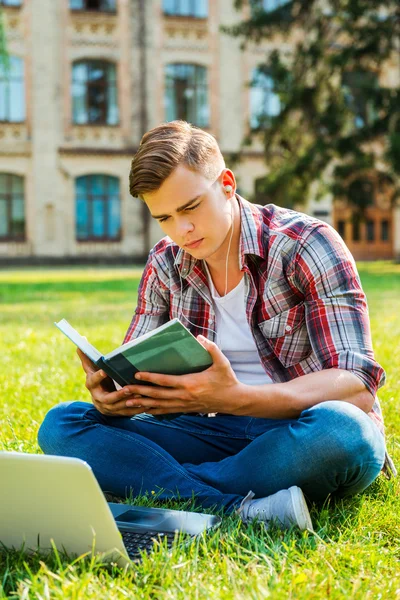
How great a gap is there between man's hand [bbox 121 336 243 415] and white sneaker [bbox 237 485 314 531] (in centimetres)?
27

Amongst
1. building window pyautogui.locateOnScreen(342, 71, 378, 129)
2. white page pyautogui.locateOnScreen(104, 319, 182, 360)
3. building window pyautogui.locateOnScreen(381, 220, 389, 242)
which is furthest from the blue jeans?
building window pyautogui.locateOnScreen(381, 220, 389, 242)

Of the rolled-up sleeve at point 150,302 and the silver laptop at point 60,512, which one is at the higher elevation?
the rolled-up sleeve at point 150,302

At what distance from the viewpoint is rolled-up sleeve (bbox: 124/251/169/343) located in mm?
2799

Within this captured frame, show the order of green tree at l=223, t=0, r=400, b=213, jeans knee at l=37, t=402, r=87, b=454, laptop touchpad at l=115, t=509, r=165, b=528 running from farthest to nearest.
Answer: green tree at l=223, t=0, r=400, b=213 → jeans knee at l=37, t=402, r=87, b=454 → laptop touchpad at l=115, t=509, r=165, b=528

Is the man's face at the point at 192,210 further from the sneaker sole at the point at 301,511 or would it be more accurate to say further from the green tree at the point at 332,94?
the green tree at the point at 332,94

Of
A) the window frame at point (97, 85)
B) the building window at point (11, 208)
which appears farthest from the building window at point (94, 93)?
the building window at point (11, 208)

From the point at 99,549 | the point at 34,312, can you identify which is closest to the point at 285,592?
the point at 99,549

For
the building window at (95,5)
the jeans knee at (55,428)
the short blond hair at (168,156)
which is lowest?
the jeans knee at (55,428)

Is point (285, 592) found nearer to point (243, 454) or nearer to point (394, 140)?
point (243, 454)

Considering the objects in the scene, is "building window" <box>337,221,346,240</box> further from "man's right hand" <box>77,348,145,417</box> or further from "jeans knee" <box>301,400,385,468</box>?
"jeans knee" <box>301,400,385,468</box>

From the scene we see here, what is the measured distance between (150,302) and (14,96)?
2123 centimetres

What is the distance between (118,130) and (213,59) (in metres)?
3.74

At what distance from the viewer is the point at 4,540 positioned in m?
1.97

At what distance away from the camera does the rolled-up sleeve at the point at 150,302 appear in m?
2.80
